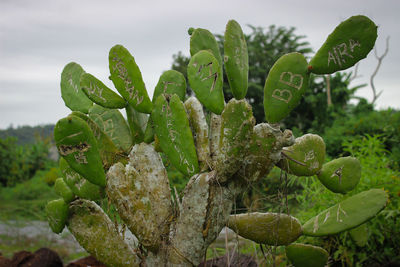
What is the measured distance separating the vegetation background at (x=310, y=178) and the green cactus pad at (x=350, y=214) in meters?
0.16

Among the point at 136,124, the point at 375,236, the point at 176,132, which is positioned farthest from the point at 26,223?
the point at 375,236

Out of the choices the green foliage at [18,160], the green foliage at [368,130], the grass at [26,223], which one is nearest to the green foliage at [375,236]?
the grass at [26,223]

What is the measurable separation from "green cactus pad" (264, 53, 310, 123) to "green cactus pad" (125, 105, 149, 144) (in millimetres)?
552

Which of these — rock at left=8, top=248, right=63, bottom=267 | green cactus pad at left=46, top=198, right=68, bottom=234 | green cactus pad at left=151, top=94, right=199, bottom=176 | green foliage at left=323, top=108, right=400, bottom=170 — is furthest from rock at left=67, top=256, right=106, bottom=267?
green foliage at left=323, top=108, right=400, bottom=170

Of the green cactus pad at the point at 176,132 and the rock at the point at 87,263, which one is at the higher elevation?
the green cactus pad at the point at 176,132

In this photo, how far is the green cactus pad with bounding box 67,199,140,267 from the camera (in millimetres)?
1290

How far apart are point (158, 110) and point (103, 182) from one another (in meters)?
0.32

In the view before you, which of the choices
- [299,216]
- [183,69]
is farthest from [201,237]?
[183,69]

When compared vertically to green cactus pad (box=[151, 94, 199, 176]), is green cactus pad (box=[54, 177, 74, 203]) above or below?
below

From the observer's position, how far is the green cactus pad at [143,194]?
1.17 m

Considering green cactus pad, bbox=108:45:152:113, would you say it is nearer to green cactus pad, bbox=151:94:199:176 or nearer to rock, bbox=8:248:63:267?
green cactus pad, bbox=151:94:199:176

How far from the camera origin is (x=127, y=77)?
118 centimetres

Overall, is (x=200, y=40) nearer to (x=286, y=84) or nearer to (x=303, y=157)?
(x=286, y=84)

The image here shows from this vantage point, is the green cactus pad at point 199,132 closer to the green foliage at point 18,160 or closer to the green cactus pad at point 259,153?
the green cactus pad at point 259,153
